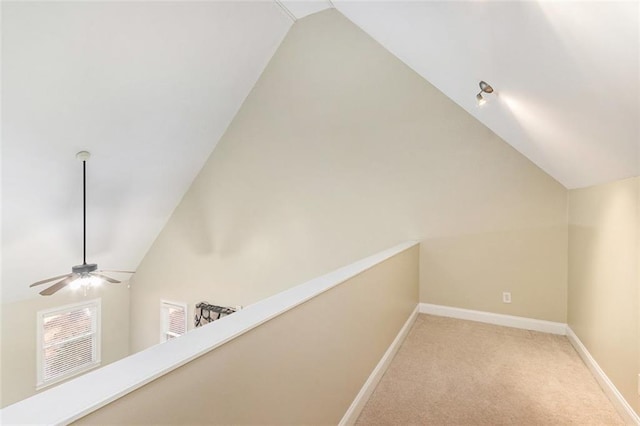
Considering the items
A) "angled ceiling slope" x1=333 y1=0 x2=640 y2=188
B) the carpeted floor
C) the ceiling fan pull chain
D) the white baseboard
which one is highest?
Answer: "angled ceiling slope" x1=333 y1=0 x2=640 y2=188

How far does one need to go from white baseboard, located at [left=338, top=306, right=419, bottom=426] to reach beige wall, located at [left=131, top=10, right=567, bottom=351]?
116cm

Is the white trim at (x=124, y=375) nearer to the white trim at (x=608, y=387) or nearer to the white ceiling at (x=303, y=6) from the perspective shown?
the white trim at (x=608, y=387)

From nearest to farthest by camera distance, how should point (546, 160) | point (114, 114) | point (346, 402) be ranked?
point (346, 402), point (546, 160), point (114, 114)

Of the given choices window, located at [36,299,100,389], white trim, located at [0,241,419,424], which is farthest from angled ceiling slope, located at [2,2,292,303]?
white trim, located at [0,241,419,424]

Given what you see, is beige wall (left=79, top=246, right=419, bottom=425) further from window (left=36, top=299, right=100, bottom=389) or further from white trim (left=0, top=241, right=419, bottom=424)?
window (left=36, top=299, right=100, bottom=389)

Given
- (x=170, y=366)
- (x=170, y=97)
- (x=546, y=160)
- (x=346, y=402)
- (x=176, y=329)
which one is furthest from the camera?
(x=176, y=329)

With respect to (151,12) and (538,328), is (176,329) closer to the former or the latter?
(151,12)

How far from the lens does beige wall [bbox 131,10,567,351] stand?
360cm

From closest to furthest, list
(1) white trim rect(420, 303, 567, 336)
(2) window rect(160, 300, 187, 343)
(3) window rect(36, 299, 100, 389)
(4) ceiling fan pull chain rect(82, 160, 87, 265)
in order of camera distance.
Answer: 1. (1) white trim rect(420, 303, 567, 336)
2. (4) ceiling fan pull chain rect(82, 160, 87, 265)
3. (3) window rect(36, 299, 100, 389)
4. (2) window rect(160, 300, 187, 343)

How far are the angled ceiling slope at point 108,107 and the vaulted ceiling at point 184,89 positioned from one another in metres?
0.01

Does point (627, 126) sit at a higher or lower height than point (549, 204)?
higher

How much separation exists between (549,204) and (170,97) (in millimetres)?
4386

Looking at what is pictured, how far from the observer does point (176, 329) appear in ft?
19.2

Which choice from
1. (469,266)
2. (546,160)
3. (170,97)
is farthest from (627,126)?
(170,97)
